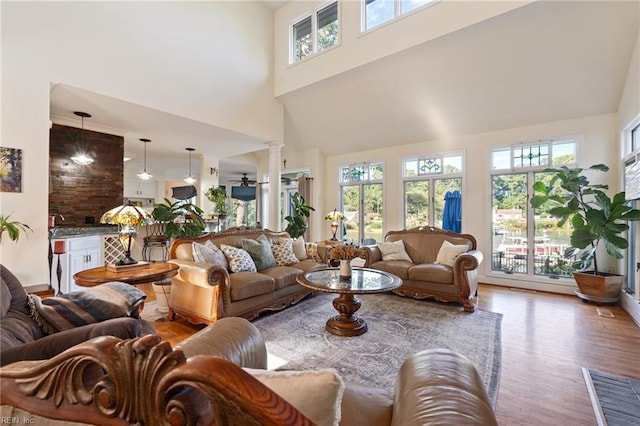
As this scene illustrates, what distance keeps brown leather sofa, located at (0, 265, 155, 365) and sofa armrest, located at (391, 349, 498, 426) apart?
4.52ft

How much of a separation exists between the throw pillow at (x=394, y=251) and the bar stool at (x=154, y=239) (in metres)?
4.34

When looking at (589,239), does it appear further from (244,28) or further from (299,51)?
(244,28)

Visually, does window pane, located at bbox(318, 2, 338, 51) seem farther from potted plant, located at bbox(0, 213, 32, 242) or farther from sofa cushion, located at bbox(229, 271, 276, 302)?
potted plant, located at bbox(0, 213, 32, 242)

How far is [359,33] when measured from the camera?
4.68 metres

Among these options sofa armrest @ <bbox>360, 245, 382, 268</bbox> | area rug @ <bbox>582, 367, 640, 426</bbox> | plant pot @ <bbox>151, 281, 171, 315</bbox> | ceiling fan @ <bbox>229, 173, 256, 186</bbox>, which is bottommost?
area rug @ <bbox>582, 367, 640, 426</bbox>

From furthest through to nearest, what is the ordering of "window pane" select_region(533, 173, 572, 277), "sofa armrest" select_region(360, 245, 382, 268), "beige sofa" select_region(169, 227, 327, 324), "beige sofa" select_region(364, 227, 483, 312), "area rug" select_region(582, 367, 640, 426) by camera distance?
1. "window pane" select_region(533, 173, 572, 277)
2. "sofa armrest" select_region(360, 245, 382, 268)
3. "beige sofa" select_region(364, 227, 483, 312)
4. "beige sofa" select_region(169, 227, 327, 324)
5. "area rug" select_region(582, 367, 640, 426)

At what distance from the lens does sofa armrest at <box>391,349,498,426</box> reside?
0.86 m

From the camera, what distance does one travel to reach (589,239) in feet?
12.5

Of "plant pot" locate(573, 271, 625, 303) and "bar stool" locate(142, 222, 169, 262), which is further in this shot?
"bar stool" locate(142, 222, 169, 262)

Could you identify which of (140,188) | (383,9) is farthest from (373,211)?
(140,188)

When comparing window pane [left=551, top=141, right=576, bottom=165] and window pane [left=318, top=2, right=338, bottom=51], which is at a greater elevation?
window pane [left=318, top=2, right=338, bottom=51]

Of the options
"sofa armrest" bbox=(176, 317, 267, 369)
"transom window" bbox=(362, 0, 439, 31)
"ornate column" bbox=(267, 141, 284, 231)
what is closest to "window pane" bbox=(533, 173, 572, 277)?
"transom window" bbox=(362, 0, 439, 31)

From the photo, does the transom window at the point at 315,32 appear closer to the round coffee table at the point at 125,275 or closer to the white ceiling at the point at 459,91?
the white ceiling at the point at 459,91

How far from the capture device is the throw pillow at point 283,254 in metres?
4.10
